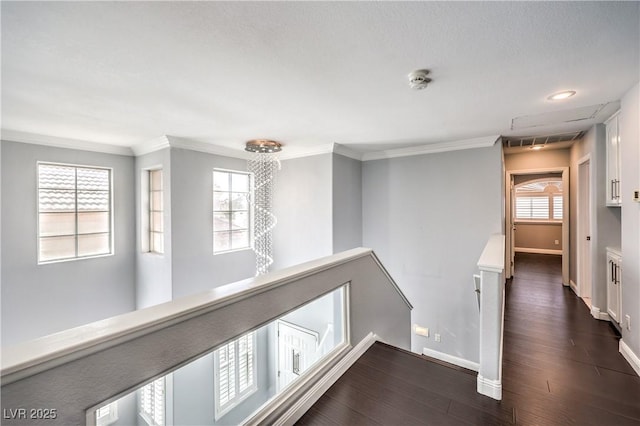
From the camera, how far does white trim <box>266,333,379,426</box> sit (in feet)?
5.10

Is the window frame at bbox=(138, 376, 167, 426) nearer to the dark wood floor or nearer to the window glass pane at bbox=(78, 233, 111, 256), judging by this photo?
the dark wood floor

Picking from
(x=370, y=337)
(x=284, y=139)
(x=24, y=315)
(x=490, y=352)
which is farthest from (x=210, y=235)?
(x=490, y=352)

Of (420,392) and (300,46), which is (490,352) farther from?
(300,46)

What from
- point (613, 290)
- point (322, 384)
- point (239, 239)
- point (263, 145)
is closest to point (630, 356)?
point (613, 290)

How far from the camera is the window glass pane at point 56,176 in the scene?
12.2 feet

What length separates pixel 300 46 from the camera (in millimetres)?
→ 1687

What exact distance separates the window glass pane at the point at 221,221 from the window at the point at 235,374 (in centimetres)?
304

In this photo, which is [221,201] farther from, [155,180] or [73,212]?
[73,212]

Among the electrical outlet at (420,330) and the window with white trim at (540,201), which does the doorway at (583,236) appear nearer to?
the electrical outlet at (420,330)

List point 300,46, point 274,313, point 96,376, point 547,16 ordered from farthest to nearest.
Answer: point 300,46 < point 274,313 < point 547,16 < point 96,376

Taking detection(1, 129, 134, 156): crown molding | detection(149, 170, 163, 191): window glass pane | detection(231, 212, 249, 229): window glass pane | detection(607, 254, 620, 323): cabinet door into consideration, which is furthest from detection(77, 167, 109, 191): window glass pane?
detection(607, 254, 620, 323): cabinet door

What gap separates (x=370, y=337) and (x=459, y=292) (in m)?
2.34

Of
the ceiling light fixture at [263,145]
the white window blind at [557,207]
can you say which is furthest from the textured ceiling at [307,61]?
the white window blind at [557,207]

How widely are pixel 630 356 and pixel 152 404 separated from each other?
3.65 meters
